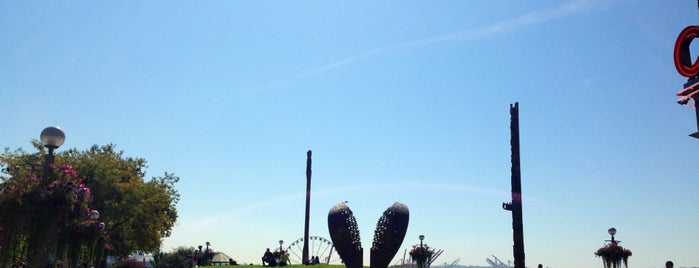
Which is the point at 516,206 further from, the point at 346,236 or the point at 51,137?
the point at 51,137

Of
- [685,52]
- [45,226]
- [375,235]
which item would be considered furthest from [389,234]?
[45,226]

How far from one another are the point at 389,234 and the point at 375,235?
2.67ft

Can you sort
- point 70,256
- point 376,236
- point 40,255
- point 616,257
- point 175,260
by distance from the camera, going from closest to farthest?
point 40,255 → point 70,256 → point 616,257 → point 376,236 → point 175,260

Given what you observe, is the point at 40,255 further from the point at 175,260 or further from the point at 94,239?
the point at 175,260

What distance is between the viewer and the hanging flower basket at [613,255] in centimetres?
2778

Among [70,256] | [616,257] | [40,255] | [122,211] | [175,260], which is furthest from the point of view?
[175,260]

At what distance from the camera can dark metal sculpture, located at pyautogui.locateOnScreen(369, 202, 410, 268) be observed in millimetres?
31172

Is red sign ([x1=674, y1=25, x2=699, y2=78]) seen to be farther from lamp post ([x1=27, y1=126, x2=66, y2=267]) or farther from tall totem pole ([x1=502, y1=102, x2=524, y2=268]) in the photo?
lamp post ([x1=27, y1=126, x2=66, y2=267])

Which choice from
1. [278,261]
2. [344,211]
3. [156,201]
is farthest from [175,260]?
[344,211]

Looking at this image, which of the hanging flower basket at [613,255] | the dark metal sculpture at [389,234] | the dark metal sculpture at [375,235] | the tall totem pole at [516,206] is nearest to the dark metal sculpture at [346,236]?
the dark metal sculpture at [375,235]

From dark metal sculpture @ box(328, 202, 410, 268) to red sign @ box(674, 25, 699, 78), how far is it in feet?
57.0

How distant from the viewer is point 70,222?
15695mm

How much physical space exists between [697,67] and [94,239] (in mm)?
17480

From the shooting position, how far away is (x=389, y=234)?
31.2 metres
